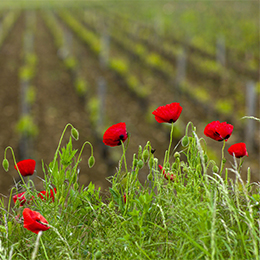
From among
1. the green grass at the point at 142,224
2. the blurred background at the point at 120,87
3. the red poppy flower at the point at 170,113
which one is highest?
the red poppy flower at the point at 170,113

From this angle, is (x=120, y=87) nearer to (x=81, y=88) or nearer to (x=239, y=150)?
(x=81, y=88)

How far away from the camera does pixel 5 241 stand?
1.35 metres

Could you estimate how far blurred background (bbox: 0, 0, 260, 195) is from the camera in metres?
6.55

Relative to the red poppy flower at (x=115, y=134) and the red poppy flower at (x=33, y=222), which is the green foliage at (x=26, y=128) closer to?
the red poppy flower at (x=115, y=134)

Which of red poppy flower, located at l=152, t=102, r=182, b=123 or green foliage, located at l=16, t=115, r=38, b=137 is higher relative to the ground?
red poppy flower, located at l=152, t=102, r=182, b=123

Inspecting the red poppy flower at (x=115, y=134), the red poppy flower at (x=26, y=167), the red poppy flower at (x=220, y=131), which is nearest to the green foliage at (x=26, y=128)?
the red poppy flower at (x=26, y=167)

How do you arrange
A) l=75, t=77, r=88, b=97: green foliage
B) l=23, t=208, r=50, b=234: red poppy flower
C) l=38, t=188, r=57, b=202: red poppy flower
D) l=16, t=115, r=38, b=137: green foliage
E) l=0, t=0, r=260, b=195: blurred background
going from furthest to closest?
l=75, t=77, r=88, b=97: green foliage, l=0, t=0, r=260, b=195: blurred background, l=16, t=115, r=38, b=137: green foliage, l=38, t=188, r=57, b=202: red poppy flower, l=23, t=208, r=50, b=234: red poppy flower

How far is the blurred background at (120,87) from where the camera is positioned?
6551mm

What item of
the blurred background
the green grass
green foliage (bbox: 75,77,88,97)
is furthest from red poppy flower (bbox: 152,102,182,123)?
green foliage (bbox: 75,77,88,97)

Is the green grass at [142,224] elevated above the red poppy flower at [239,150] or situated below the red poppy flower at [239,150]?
below

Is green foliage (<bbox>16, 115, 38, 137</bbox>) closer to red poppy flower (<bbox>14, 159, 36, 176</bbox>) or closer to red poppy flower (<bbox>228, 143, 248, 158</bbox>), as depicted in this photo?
red poppy flower (<bbox>14, 159, 36, 176</bbox>)

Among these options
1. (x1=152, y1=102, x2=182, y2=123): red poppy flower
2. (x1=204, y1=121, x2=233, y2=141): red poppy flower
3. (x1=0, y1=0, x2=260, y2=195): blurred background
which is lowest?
(x1=0, y1=0, x2=260, y2=195): blurred background

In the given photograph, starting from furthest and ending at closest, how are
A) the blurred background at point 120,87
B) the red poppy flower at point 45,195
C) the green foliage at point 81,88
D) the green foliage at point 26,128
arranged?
the green foliage at point 81,88 < the blurred background at point 120,87 < the green foliage at point 26,128 < the red poppy flower at point 45,195

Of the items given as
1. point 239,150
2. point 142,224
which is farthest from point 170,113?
point 142,224
